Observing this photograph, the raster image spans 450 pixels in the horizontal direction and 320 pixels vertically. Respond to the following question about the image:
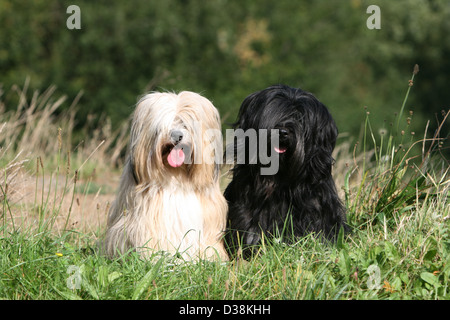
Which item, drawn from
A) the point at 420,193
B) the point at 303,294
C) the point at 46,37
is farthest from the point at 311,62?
the point at 303,294

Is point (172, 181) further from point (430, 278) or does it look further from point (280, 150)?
point (430, 278)

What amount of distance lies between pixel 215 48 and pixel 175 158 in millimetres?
14795

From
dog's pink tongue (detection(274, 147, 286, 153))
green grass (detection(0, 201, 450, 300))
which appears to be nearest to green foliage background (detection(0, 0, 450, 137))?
dog's pink tongue (detection(274, 147, 286, 153))

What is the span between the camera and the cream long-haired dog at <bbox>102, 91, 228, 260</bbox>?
389 cm

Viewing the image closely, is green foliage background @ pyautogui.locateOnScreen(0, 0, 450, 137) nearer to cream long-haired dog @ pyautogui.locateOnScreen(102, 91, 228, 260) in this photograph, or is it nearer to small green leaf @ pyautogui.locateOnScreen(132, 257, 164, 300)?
cream long-haired dog @ pyautogui.locateOnScreen(102, 91, 228, 260)

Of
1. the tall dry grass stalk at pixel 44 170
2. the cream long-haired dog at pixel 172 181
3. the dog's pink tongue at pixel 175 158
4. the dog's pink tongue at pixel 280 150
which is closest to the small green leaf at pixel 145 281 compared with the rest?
the cream long-haired dog at pixel 172 181

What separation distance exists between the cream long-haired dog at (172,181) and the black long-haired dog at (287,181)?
21 centimetres

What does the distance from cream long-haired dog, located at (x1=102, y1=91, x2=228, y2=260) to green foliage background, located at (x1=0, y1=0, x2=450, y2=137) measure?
29.1 ft

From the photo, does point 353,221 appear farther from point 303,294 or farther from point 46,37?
point 46,37

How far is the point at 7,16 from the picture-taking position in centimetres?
1706

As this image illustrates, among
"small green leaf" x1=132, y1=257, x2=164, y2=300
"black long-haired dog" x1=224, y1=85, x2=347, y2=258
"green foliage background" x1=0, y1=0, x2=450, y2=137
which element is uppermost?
"green foliage background" x1=0, y1=0, x2=450, y2=137

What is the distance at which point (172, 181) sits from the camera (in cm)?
396

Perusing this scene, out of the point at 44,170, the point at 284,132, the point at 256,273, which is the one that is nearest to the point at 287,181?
the point at 284,132

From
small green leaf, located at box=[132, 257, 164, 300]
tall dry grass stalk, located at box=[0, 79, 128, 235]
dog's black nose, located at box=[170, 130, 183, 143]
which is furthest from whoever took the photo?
tall dry grass stalk, located at box=[0, 79, 128, 235]
